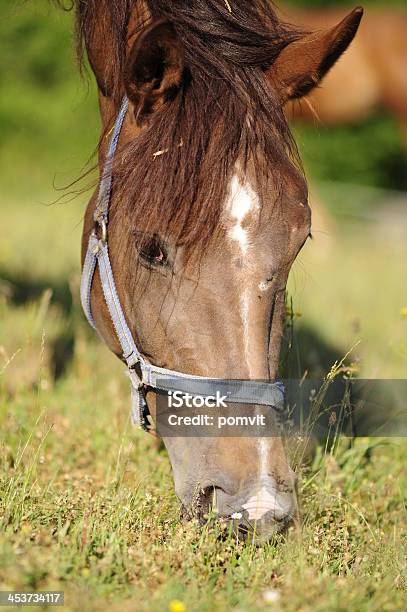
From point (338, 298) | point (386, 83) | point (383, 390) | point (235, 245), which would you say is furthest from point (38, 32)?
point (235, 245)

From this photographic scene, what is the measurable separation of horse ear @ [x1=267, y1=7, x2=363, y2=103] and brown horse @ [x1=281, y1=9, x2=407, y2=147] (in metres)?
7.36

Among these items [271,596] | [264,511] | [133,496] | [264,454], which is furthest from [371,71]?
[271,596]

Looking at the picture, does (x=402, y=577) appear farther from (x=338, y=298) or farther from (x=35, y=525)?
(x=338, y=298)

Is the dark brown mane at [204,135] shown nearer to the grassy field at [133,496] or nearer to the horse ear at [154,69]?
the horse ear at [154,69]

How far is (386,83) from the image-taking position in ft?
33.4

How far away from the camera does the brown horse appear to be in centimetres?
994

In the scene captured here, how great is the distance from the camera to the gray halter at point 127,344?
7.56 feet

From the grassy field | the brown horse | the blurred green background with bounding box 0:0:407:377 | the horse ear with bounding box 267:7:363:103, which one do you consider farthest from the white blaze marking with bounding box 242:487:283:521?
the brown horse

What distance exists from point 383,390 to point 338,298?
2301 mm

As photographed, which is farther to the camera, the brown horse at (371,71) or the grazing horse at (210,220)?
the brown horse at (371,71)

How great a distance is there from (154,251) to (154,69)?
579 millimetres

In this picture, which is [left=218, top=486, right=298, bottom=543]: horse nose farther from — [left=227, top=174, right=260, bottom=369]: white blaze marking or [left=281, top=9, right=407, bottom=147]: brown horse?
[left=281, top=9, right=407, bottom=147]: brown horse

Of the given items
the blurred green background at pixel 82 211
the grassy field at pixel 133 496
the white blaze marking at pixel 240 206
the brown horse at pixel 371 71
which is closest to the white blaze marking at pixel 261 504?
the grassy field at pixel 133 496

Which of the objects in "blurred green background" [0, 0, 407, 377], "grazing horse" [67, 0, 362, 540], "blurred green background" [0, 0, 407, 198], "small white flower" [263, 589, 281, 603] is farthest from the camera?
"blurred green background" [0, 0, 407, 198]
